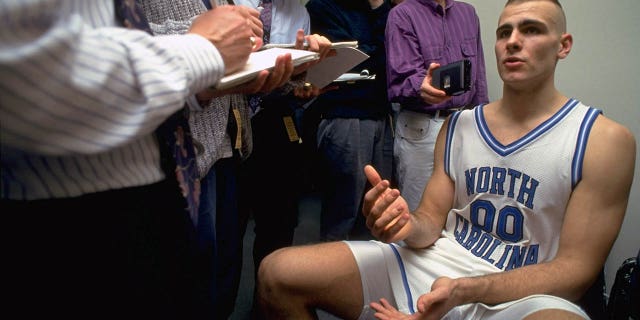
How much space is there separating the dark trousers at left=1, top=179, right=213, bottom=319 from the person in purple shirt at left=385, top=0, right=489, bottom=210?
1.34 m

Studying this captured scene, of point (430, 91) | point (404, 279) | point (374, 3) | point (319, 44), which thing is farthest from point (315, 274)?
point (374, 3)

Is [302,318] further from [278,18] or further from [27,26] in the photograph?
[278,18]

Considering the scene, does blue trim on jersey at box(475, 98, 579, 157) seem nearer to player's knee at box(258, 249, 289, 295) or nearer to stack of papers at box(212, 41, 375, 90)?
stack of papers at box(212, 41, 375, 90)

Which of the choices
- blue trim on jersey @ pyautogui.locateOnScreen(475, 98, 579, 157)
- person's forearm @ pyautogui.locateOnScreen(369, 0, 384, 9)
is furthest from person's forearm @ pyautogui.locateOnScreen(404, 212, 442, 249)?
person's forearm @ pyautogui.locateOnScreen(369, 0, 384, 9)

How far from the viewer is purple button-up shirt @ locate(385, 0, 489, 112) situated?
179 centimetres

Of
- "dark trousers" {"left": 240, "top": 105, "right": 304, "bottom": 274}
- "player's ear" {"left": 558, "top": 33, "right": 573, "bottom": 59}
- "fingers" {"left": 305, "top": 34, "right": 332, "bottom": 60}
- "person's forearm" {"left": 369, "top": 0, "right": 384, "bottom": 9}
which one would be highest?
"person's forearm" {"left": 369, "top": 0, "right": 384, "bottom": 9}

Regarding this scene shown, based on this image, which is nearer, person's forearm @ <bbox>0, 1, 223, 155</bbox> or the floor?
person's forearm @ <bbox>0, 1, 223, 155</bbox>

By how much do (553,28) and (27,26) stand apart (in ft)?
4.62

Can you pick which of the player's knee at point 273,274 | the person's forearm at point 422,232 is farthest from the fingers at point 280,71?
the person's forearm at point 422,232

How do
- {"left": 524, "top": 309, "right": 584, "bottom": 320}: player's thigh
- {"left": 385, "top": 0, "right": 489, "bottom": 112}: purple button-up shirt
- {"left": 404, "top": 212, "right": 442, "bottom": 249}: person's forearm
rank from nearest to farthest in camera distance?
{"left": 524, "top": 309, "right": 584, "bottom": 320}: player's thigh, {"left": 404, "top": 212, "right": 442, "bottom": 249}: person's forearm, {"left": 385, "top": 0, "right": 489, "bottom": 112}: purple button-up shirt

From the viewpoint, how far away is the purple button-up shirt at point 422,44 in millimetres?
1785

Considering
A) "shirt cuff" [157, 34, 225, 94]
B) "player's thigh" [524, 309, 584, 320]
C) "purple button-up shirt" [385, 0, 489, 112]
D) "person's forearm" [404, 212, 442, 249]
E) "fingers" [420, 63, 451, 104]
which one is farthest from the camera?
"purple button-up shirt" [385, 0, 489, 112]

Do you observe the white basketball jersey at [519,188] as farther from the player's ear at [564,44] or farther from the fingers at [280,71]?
the fingers at [280,71]

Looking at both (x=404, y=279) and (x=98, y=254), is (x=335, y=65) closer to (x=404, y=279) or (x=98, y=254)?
(x=404, y=279)
